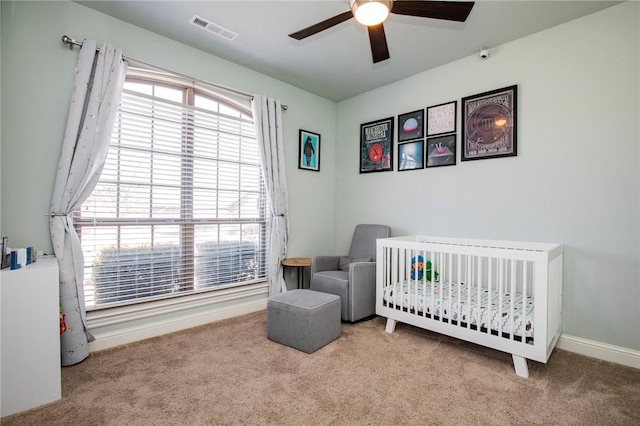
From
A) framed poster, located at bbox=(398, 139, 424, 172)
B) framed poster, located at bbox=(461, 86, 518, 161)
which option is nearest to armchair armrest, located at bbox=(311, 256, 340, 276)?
framed poster, located at bbox=(398, 139, 424, 172)

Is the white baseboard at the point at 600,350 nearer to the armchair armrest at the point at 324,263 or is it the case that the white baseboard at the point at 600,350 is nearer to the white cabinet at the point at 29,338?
the armchair armrest at the point at 324,263

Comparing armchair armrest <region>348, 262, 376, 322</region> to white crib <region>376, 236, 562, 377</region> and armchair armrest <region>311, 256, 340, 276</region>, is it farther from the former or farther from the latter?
armchair armrest <region>311, 256, 340, 276</region>

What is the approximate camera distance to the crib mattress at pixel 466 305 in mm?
2018

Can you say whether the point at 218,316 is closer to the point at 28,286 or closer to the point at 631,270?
the point at 28,286

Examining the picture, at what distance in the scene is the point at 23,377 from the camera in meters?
1.59

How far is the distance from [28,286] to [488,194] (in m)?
3.36

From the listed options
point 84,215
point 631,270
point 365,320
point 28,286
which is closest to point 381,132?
point 365,320

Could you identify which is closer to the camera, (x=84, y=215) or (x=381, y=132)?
(x=84, y=215)

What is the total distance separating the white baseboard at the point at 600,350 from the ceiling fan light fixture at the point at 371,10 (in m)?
2.69

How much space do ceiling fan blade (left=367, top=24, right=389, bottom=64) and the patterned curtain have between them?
1916 mm

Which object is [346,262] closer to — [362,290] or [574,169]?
[362,290]

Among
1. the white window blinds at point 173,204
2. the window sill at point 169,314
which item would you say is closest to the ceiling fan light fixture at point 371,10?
the white window blinds at point 173,204

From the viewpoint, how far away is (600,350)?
221 centimetres

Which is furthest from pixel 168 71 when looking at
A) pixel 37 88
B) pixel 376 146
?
pixel 376 146
